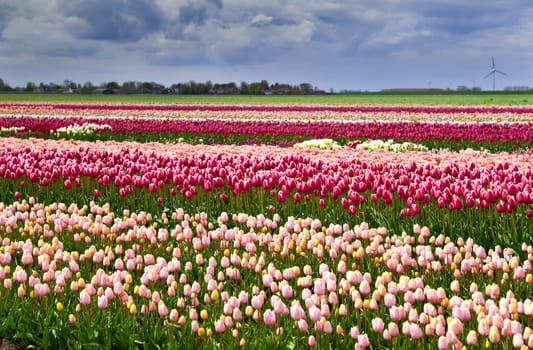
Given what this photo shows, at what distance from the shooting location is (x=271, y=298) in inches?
209

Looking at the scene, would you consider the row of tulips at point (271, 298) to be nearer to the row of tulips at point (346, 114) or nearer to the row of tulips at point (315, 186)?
the row of tulips at point (315, 186)

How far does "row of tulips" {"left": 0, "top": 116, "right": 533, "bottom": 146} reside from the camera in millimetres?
21844

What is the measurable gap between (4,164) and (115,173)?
3.17m

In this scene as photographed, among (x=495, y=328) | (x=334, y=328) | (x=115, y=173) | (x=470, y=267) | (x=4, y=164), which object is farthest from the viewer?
(x=4, y=164)

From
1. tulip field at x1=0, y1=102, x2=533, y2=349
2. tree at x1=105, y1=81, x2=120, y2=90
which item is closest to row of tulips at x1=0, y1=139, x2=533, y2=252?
tulip field at x1=0, y1=102, x2=533, y2=349

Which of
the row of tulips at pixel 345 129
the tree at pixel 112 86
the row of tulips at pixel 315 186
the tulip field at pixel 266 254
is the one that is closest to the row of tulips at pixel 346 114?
the row of tulips at pixel 345 129

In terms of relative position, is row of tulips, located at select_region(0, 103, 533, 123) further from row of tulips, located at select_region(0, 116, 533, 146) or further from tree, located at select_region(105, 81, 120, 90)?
tree, located at select_region(105, 81, 120, 90)

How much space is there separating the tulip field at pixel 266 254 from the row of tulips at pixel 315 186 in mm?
35

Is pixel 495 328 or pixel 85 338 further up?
pixel 495 328

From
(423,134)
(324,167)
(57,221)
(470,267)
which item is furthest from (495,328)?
(423,134)

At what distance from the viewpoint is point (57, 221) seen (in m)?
8.30

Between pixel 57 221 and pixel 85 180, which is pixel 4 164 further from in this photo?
pixel 57 221

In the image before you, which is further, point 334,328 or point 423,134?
point 423,134

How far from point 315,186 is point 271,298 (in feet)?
14.5
